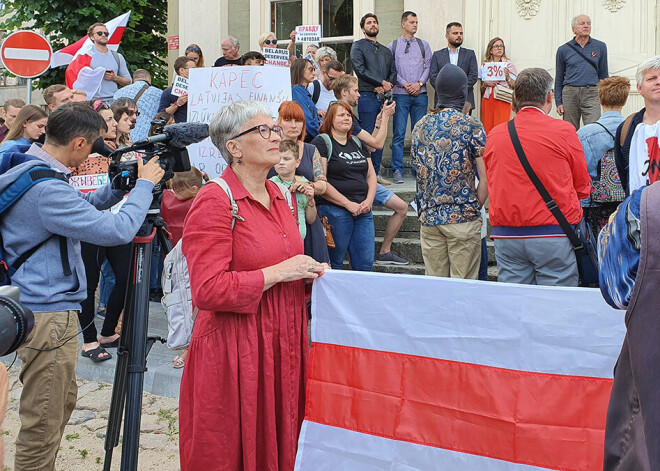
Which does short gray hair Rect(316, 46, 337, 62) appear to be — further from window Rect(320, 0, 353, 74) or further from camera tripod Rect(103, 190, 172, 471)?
camera tripod Rect(103, 190, 172, 471)

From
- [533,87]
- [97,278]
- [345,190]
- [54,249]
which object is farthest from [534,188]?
[97,278]

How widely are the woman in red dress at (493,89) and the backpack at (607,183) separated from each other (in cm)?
412

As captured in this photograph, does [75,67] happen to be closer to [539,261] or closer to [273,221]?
[539,261]

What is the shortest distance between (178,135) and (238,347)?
994 millimetres

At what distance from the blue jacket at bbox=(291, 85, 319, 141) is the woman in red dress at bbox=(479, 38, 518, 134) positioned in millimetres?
3041

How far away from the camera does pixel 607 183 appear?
17.7 ft

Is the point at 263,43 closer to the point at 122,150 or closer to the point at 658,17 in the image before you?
the point at 658,17

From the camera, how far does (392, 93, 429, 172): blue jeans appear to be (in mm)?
9219

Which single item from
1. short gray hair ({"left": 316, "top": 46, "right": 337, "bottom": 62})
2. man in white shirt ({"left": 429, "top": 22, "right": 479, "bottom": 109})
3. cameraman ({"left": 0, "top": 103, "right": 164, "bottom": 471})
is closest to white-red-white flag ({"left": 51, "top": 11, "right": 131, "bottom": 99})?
short gray hair ({"left": 316, "top": 46, "right": 337, "bottom": 62})

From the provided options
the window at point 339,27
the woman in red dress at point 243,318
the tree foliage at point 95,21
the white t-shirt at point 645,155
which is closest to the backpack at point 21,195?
the woman in red dress at point 243,318

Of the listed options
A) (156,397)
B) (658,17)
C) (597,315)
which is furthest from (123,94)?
(597,315)

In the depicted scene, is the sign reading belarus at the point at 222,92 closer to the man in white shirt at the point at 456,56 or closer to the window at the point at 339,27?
the man in white shirt at the point at 456,56

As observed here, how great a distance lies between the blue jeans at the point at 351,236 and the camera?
609 cm

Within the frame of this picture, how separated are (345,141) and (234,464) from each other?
3752 millimetres
